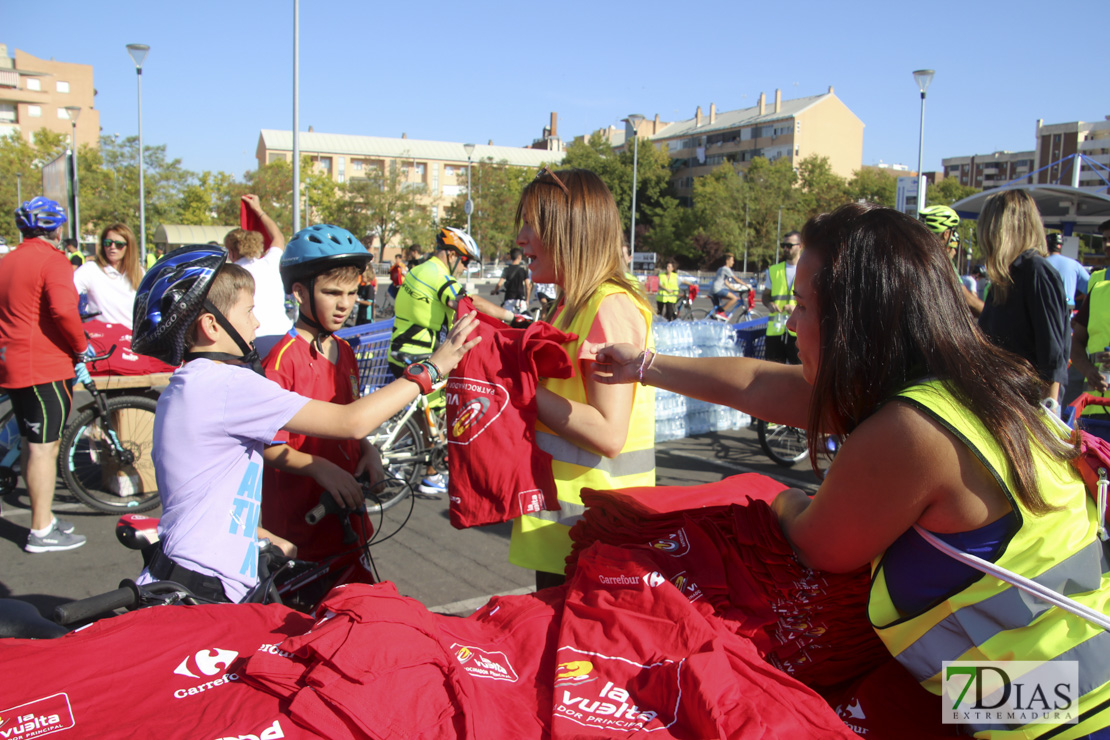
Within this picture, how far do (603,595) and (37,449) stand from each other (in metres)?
5.10

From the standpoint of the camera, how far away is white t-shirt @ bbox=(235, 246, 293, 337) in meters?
5.94

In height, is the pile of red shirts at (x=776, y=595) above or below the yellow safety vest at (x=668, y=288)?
below

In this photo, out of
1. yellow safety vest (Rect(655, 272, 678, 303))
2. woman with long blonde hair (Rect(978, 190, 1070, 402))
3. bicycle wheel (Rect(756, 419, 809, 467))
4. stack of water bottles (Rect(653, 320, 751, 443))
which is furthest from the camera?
yellow safety vest (Rect(655, 272, 678, 303))

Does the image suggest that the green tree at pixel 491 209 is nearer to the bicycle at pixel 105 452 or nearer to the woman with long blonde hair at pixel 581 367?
the bicycle at pixel 105 452

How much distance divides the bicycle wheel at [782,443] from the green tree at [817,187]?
63979 mm

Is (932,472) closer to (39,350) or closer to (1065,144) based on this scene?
(39,350)

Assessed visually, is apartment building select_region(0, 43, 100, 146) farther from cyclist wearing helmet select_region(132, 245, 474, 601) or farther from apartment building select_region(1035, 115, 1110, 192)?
apartment building select_region(1035, 115, 1110, 192)

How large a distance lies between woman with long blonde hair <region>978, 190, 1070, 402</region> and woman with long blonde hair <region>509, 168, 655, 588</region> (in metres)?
3.31

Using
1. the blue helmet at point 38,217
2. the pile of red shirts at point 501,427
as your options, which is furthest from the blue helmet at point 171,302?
the blue helmet at point 38,217

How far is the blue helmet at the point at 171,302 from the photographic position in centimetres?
215

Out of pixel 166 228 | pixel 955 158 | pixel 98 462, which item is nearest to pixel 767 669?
pixel 98 462

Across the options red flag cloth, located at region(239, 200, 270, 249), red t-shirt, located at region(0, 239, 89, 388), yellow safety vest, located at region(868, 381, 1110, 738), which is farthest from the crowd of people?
red t-shirt, located at region(0, 239, 89, 388)

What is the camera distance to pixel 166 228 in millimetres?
36000

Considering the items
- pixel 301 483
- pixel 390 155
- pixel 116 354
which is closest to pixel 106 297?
pixel 116 354
